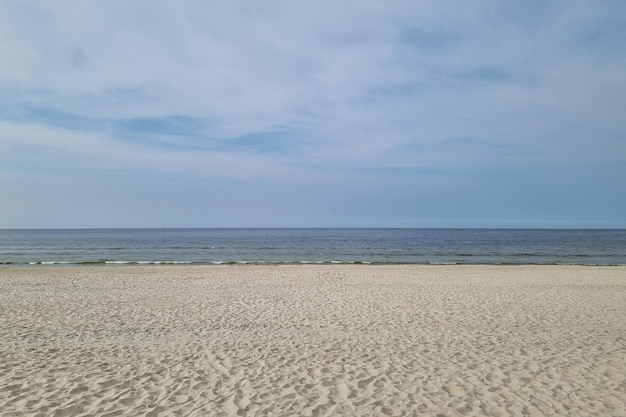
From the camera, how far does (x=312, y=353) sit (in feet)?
24.5

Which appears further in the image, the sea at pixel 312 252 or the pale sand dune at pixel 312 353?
the sea at pixel 312 252

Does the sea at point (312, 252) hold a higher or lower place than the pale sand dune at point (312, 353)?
lower

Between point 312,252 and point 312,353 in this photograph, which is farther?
point 312,252

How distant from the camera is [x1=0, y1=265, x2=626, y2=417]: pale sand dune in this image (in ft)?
17.6

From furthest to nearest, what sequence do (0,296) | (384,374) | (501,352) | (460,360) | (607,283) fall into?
1. (607,283)
2. (0,296)
3. (501,352)
4. (460,360)
5. (384,374)

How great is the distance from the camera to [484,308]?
11.6 m

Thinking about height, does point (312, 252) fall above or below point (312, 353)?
below

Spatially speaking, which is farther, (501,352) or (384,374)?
(501,352)

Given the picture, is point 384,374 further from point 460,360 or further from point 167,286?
point 167,286

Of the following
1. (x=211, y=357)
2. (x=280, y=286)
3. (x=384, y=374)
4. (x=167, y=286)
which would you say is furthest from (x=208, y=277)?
(x=384, y=374)

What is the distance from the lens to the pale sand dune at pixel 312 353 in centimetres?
535

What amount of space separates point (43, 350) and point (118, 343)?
51.1 inches

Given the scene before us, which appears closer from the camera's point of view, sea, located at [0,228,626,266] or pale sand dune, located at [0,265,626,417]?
pale sand dune, located at [0,265,626,417]

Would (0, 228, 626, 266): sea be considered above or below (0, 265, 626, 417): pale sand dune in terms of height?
below
